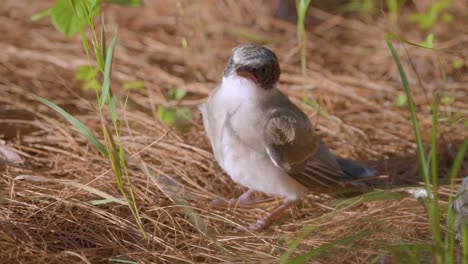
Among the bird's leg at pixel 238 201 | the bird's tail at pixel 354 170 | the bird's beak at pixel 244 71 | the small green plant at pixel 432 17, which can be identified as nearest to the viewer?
the bird's beak at pixel 244 71

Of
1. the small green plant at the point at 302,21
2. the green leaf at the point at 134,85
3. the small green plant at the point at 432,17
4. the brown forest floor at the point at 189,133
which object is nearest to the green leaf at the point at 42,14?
the brown forest floor at the point at 189,133

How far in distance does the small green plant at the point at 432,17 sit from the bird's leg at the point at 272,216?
273 centimetres

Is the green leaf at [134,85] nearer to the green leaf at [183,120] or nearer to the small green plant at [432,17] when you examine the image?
the green leaf at [183,120]

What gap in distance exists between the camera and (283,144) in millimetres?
3320

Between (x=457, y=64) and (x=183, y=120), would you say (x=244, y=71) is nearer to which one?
(x=183, y=120)

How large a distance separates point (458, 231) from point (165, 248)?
4.40ft

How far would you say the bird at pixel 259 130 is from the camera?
10.6 feet

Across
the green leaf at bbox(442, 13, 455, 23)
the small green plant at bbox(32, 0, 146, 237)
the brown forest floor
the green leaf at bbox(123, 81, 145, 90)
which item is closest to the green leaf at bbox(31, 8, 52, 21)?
the small green plant at bbox(32, 0, 146, 237)

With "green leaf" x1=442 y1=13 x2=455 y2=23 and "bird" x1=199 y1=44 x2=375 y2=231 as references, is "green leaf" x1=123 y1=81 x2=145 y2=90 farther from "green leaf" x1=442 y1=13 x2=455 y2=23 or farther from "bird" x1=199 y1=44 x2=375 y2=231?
"green leaf" x1=442 y1=13 x2=455 y2=23

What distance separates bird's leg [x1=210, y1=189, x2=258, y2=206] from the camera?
353 cm

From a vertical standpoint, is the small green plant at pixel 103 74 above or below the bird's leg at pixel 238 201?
above

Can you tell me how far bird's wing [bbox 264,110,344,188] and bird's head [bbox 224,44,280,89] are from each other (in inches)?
7.8

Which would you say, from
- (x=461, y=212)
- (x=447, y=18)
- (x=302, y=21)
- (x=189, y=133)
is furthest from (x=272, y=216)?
(x=447, y=18)

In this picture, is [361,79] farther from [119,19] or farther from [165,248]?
[165,248]
